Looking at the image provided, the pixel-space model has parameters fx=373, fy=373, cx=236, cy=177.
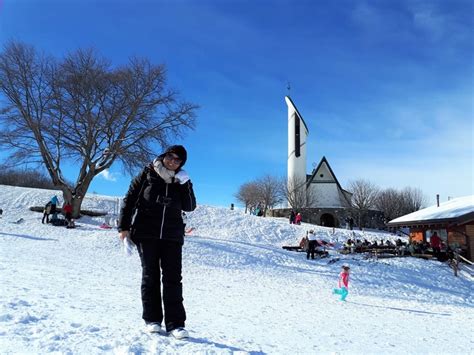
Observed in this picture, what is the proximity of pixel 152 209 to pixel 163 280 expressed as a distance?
74cm

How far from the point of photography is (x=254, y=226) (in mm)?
30781

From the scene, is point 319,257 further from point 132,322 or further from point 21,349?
point 21,349

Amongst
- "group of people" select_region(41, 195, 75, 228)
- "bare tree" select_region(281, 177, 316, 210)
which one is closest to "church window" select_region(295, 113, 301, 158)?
"bare tree" select_region(281, 177, 316, 210)

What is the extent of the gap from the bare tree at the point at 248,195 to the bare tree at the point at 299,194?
39.0ft

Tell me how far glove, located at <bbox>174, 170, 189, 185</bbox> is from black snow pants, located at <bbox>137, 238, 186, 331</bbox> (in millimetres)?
663

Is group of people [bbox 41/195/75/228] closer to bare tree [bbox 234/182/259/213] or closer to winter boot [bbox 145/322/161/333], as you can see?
winter boot [bbox 145/322/161/333]

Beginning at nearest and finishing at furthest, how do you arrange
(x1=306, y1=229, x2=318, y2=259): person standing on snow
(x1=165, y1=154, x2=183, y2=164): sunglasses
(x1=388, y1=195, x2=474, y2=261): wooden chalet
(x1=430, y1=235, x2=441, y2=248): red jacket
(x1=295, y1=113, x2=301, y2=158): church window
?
1. (x1=165, y1=154, x2=183, y2=164): sunglasses
2. (x1=306, y1=229, x2=318, y2=259): person standing on snow
3. (x1=430, y1=235, x2=441, y2=248): red jacket
4. (x1=388, y1=195, x2=474, y2=261): wooden chalet
5. (x1=295, y1=113, x2=301, y2=158): church window

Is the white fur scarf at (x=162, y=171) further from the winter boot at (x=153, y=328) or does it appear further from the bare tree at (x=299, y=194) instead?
the bare tree at (x=299, y=194)

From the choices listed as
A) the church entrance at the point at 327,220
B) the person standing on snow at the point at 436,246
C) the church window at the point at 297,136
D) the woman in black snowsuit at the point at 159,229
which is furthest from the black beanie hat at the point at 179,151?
the church window at the point at 297,136

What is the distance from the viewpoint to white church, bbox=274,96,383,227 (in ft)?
157

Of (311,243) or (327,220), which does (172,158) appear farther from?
(327,220)

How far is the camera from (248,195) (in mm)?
66938

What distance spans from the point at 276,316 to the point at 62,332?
343 centimetres

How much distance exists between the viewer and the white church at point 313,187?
47781mm
